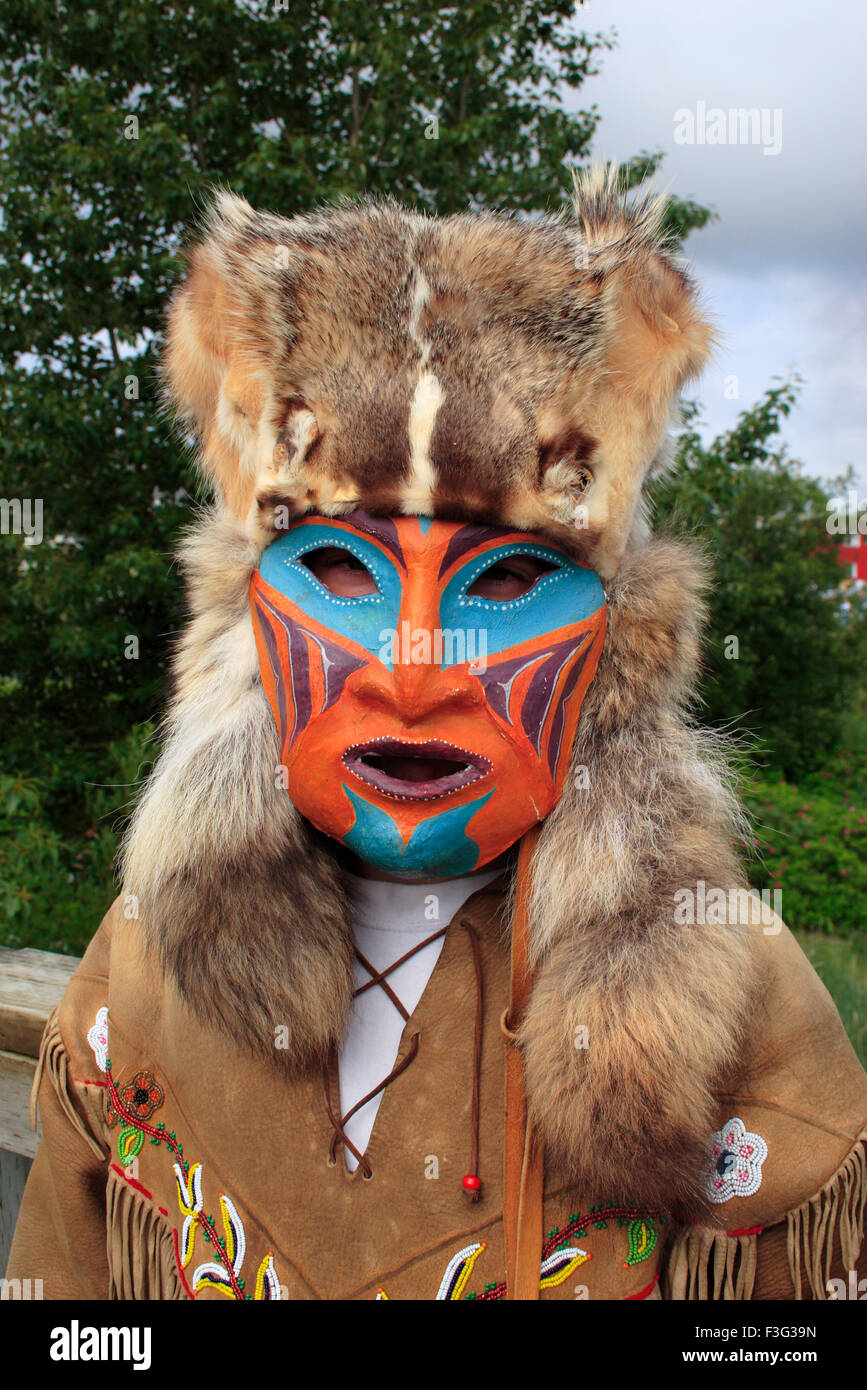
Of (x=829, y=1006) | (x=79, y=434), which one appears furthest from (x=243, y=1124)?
(x=79, y=434)

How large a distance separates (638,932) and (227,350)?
3.39 ft

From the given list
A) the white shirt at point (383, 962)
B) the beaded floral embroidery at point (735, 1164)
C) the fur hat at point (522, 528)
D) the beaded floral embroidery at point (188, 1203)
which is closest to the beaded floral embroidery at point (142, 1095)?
the beaded floral embroidery at point (188, 1203)

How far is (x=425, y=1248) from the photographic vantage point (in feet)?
4.45

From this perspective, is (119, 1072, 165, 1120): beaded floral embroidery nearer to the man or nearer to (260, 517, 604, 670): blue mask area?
the man

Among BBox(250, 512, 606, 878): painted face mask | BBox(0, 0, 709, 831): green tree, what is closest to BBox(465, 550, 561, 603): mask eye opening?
BBox(250, 512, 606, 878): painted face mask

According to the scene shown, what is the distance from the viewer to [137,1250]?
1.59 m

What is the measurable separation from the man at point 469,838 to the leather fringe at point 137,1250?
0.02 meters

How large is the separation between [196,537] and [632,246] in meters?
0.82

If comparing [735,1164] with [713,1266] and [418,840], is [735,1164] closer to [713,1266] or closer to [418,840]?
[713,1266]

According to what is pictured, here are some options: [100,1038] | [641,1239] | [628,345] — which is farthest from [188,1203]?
[628,345]

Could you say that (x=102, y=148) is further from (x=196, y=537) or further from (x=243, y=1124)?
(x=243, y=1124)

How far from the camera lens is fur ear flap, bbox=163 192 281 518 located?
1.41 metres

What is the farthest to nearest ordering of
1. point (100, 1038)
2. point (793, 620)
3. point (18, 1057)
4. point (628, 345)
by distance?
point (793, 620) → point (18, 1057) → point (100, 1038) → point (628, 345)

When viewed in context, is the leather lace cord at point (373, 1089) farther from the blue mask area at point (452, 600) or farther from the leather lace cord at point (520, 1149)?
the blue mask area at point (452, 600)
